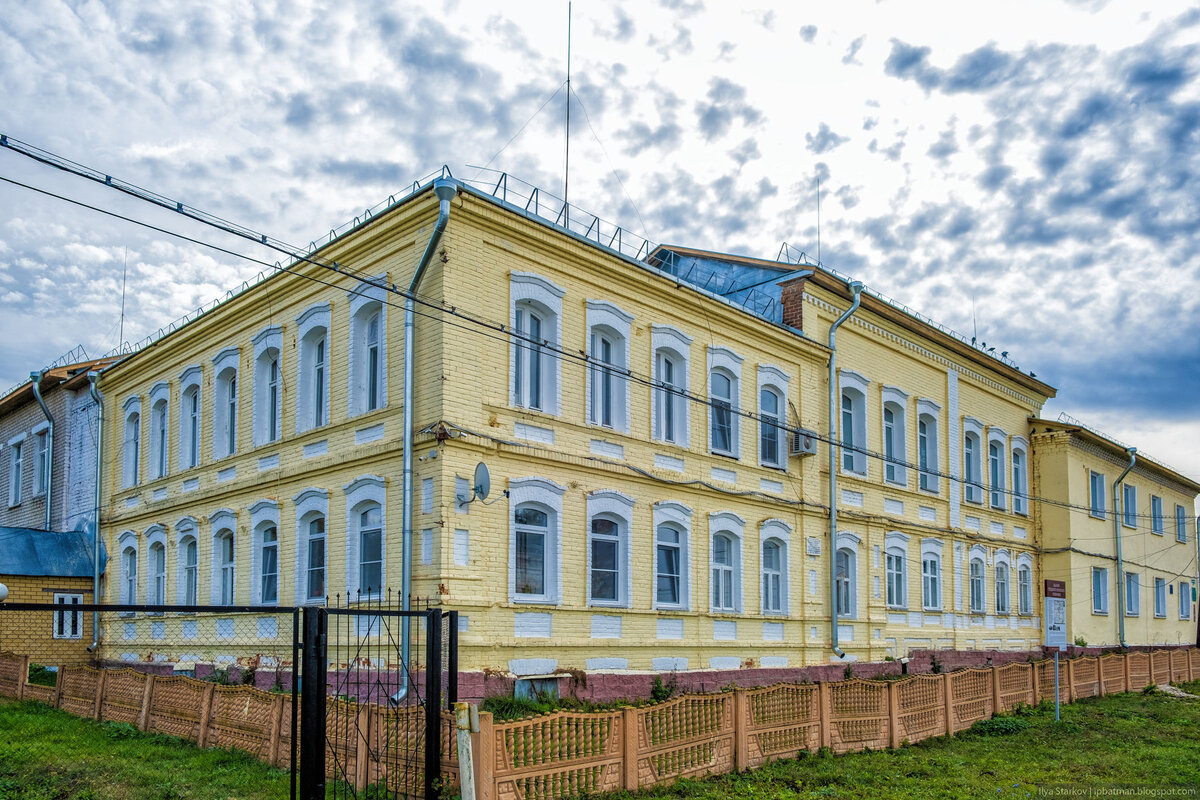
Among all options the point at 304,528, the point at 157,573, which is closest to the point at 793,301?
the point at 304,528

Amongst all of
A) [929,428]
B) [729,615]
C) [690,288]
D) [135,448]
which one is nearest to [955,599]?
[929,428]

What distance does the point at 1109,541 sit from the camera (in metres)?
33.1

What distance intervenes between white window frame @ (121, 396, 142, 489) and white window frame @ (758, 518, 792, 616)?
13303mm

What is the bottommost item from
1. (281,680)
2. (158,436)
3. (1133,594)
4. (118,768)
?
(118,768)

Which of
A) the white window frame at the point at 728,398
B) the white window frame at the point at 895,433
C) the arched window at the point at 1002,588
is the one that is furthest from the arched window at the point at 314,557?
the arched window at the point at 1002,588

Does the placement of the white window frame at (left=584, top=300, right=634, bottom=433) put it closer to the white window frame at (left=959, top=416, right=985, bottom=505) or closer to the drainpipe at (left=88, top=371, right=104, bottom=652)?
the drainpipe at (left=88, top=371, right=104, bottom=652)

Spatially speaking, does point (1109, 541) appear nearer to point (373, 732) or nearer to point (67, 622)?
point (373, 732)

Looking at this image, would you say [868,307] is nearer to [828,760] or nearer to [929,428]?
[929,428]

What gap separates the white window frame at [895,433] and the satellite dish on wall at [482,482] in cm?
1255

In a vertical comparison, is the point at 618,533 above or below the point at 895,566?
above

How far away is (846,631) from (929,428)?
682 centimetres

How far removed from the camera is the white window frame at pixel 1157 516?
122 ft

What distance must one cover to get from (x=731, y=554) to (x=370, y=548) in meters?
7.03

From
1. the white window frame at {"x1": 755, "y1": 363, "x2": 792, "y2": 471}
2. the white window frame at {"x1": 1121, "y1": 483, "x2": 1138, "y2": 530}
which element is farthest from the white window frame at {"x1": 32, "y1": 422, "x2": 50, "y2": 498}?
the white window frame at {"x1": 1121, "y1": 483, "x2": 1138, "y2": 530}
